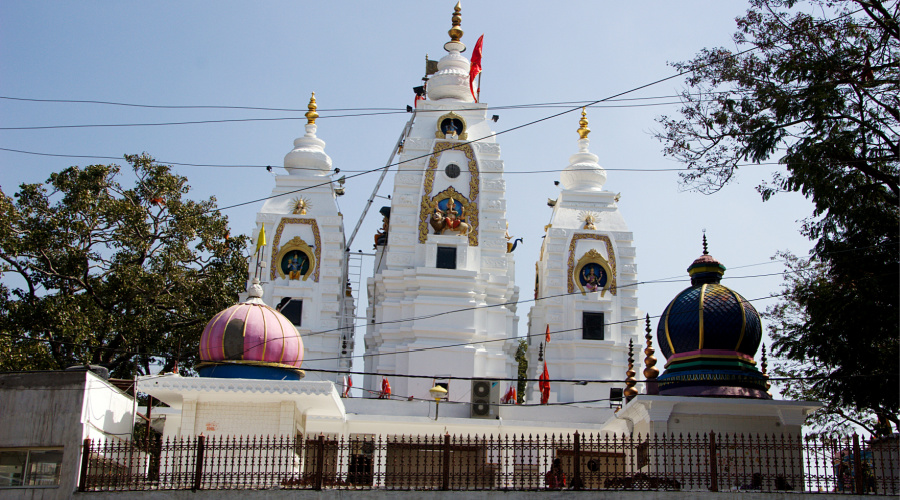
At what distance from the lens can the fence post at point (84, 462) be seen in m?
19.2

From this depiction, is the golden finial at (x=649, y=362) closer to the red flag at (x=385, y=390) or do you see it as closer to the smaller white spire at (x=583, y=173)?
the red flag at (x=385, y=390)

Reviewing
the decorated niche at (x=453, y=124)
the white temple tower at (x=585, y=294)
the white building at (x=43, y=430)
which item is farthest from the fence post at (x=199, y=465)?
the decorated niche at (x=453, y=124)

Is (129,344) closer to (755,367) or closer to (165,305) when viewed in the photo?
(165,305)

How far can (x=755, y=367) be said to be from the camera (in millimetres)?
24406

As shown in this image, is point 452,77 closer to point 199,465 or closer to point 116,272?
point 116,272

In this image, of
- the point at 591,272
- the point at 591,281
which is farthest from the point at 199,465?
the point at 591,272

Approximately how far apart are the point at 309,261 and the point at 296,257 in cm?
51

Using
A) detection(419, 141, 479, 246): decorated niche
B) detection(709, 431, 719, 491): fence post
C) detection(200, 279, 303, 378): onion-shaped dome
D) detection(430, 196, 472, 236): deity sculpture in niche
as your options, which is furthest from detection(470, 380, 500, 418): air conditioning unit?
detection(709, 431, 719, 491): fence post

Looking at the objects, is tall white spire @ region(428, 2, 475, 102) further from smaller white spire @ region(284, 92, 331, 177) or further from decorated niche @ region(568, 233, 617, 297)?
decorated niche @ region(568, 233, 617, 297)

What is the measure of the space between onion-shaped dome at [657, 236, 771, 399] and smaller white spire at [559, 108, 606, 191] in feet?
57.7

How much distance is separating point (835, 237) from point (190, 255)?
2524cm

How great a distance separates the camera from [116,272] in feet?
122

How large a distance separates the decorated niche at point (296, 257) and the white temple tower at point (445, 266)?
2465 millimetres

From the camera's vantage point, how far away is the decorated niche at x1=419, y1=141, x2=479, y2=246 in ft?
128
